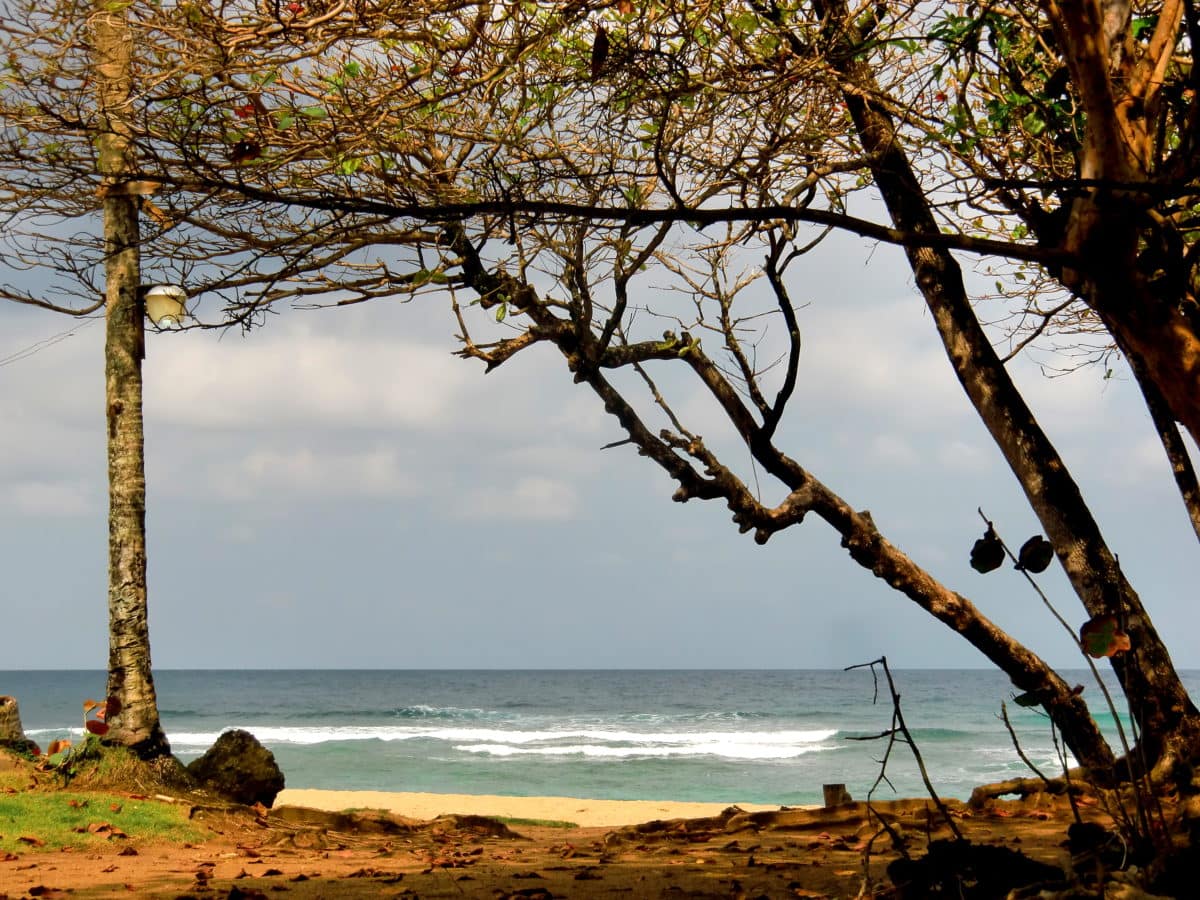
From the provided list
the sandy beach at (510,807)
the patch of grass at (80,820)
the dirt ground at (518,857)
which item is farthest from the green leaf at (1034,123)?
the sandy beach at (510,807)

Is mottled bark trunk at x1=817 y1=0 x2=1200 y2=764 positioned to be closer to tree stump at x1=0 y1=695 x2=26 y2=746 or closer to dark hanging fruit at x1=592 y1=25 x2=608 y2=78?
dark hanging fruit at x1=592 y1=25 x2=608 y2=78

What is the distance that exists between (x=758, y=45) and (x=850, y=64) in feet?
1.96

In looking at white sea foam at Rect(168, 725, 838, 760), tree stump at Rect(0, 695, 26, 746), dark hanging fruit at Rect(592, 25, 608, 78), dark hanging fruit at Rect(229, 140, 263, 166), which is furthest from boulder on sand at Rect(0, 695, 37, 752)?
white sea foam at Rect(168, 725, 838, 760)

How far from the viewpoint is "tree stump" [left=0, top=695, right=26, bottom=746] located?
8555mm

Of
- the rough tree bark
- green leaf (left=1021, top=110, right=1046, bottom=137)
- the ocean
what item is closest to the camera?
green leaf (left=1021, top=110, right=1046, bottom=137)

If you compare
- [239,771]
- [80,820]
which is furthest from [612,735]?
[80,820]

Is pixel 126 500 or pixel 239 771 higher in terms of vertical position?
pixel 126 500

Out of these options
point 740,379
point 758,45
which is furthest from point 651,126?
point 740,379

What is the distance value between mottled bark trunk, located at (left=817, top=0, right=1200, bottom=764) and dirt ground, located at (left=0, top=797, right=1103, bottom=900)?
899 mm

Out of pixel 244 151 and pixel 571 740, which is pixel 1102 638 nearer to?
pixel 244 151

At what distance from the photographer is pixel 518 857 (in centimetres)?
650

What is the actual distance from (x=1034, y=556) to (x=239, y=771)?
287 inches

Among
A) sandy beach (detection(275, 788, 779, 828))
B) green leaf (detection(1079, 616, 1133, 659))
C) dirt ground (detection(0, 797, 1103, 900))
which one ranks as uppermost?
green leaf (detection(1079, 616, 1133, 659))

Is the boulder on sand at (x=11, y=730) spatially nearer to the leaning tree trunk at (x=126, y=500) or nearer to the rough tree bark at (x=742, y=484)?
the leaning tree trunk at (x=126, y=500)
